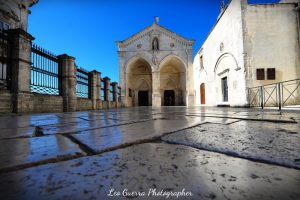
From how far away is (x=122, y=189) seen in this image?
431mm

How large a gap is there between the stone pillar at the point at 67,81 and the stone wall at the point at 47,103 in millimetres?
284

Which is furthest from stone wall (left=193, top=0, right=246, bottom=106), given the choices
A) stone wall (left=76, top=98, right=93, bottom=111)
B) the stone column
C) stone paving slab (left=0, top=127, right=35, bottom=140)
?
stone paving slab (left=0, top=127, right=35, bottom=140)

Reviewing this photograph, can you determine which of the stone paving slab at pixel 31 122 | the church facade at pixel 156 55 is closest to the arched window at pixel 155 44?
the church facade at pixel 156 55

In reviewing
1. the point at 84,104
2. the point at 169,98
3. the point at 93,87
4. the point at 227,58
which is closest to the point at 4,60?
the point at 84,104

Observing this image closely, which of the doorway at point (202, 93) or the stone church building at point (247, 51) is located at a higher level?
the stone church building at point (247, 51)

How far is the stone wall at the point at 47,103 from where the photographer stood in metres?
5.46

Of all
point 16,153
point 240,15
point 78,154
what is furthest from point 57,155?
point 240,15

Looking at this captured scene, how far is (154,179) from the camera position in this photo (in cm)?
47

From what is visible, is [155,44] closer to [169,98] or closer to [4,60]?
[169,98]

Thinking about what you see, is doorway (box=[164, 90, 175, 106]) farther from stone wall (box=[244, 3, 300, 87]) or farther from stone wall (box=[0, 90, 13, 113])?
stone wall (box=[0, 90, 13, 113])

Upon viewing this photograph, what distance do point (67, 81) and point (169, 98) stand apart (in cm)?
1761

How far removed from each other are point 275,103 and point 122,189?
1024cm

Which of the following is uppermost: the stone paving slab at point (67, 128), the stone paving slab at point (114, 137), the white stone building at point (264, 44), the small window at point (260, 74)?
the white stone building at point (264, 44)

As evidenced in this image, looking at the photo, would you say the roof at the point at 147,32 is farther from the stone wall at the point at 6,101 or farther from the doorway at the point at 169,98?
the stone wall at the point at 6,101
